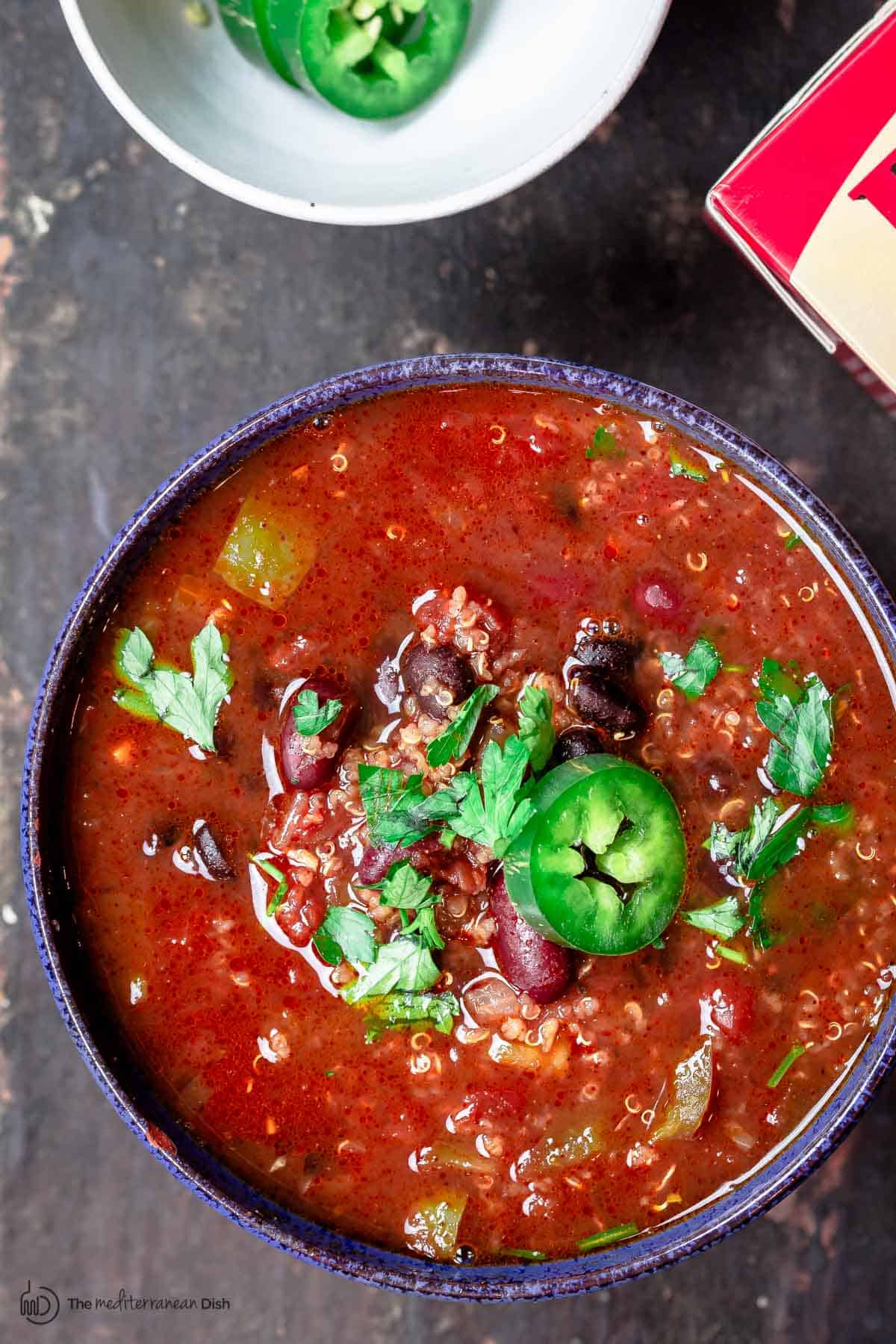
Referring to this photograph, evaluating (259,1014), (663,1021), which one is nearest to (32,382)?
(259,1014)

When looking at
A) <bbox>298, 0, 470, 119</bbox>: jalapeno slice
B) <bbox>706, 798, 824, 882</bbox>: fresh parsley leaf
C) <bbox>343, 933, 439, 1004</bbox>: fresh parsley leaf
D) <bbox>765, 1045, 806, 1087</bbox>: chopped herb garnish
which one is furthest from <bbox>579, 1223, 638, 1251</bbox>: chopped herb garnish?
<bbox>298, 0, 470, 119</bbox>: jalapeno slice

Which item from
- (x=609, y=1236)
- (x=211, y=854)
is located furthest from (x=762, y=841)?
(x=211, y=854)

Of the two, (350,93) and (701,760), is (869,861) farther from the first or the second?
(350,93)

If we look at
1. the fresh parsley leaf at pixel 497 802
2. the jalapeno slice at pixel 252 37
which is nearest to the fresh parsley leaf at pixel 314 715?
the fresh parsley leaf at pixel 497 802

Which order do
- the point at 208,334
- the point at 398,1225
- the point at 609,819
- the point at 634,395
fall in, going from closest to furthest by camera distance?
the point at 609,819 → the point at 634,395 → the point at 398,1225 → the point at 208,334

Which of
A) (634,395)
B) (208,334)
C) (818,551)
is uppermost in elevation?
(208,334)

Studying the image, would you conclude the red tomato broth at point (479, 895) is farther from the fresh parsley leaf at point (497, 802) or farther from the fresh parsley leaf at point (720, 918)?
the fresh parsley leaf at point (497, 802)

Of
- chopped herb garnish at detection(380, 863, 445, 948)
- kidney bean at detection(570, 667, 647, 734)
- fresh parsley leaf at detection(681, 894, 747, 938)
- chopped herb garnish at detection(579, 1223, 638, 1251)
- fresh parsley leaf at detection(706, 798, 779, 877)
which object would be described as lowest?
chopped herb garnish at detection(579, 1223, 638, 1251)

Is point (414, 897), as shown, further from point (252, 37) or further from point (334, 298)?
point (252, 37)

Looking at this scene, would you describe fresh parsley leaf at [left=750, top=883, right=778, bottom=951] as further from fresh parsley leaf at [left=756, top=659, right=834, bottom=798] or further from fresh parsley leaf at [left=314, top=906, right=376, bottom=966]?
fresh parsley leaf at [left=314, top=906, right=376, bottom=966]
